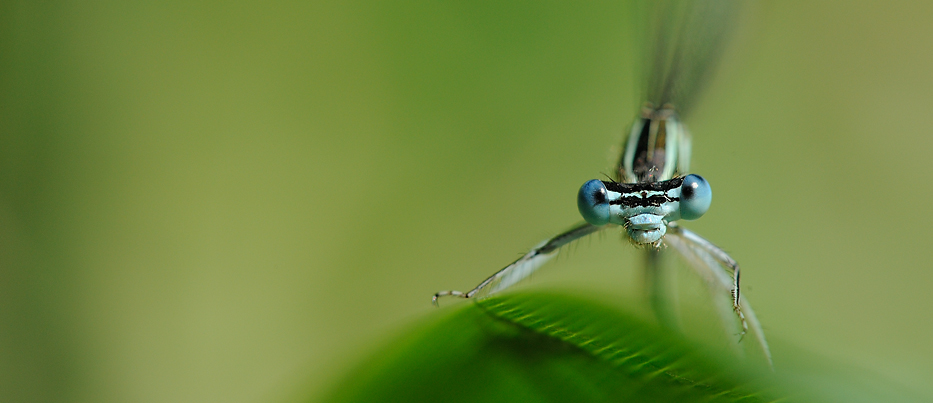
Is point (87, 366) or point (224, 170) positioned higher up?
point (224, 170)

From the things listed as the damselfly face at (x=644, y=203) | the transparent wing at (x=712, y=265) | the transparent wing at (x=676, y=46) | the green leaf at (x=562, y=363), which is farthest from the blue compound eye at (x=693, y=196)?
the green leaf at (x=562, y=363)

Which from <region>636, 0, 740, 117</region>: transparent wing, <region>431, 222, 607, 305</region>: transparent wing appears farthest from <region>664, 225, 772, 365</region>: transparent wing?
<region>636, 0, 740, 117</region>: transparent wing

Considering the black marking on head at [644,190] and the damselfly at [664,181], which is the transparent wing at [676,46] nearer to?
the damselfly at [664,181]

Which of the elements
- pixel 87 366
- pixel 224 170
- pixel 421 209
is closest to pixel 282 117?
pixel 224 170

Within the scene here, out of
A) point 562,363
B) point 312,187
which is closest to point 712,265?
point 562,363

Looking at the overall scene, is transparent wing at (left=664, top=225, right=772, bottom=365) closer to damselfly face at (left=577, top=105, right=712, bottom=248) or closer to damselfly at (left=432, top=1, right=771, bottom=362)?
damselfly at (left=432, top=1, right=771, bottom=362)

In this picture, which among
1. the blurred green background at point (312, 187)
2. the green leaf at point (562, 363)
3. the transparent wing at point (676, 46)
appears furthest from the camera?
the blurred green background at point (312, 187)

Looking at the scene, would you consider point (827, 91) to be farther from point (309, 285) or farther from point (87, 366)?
point (87, 366)
